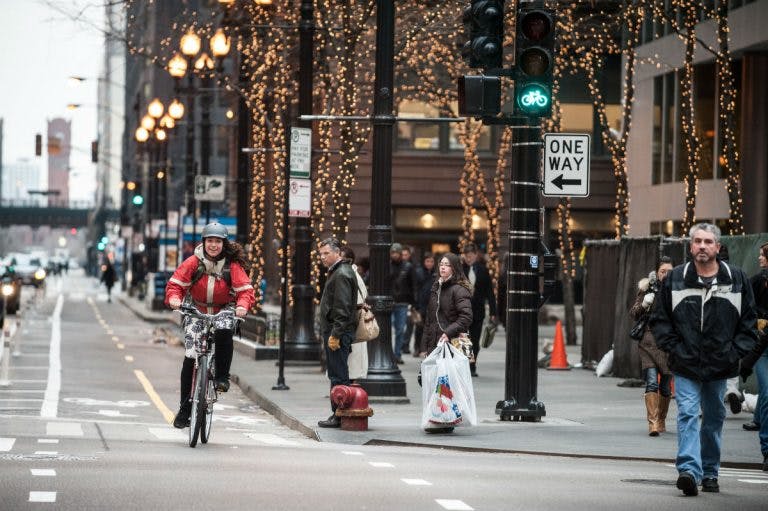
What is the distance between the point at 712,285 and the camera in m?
11.4

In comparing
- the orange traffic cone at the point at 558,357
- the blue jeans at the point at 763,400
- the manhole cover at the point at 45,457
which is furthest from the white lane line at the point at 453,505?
the orange traffic cone at the point at 558,357

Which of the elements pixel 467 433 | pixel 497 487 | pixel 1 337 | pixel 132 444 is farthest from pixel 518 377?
pixel 1 337

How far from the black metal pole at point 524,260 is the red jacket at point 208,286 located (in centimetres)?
361

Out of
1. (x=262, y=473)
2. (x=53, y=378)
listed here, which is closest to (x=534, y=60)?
(x=262, y=473)

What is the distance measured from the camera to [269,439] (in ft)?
52.6

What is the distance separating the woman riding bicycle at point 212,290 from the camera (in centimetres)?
1430

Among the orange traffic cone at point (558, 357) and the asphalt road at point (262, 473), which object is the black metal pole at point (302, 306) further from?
the asphalt road at point (262, 473)

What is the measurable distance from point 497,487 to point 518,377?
5.59 meters

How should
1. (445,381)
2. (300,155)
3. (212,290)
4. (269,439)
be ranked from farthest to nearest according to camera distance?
(300,155)
(269,439)
(445,381)
(212,290)

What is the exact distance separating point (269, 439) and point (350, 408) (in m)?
0.88

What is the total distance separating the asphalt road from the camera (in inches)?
413

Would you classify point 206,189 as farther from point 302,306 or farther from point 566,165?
point 566,165

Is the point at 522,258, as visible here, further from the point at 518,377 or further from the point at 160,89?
the point at 160,89

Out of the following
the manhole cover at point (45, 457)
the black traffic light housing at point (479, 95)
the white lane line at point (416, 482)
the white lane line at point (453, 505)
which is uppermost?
the black traffic light housing at point (479, 95)
